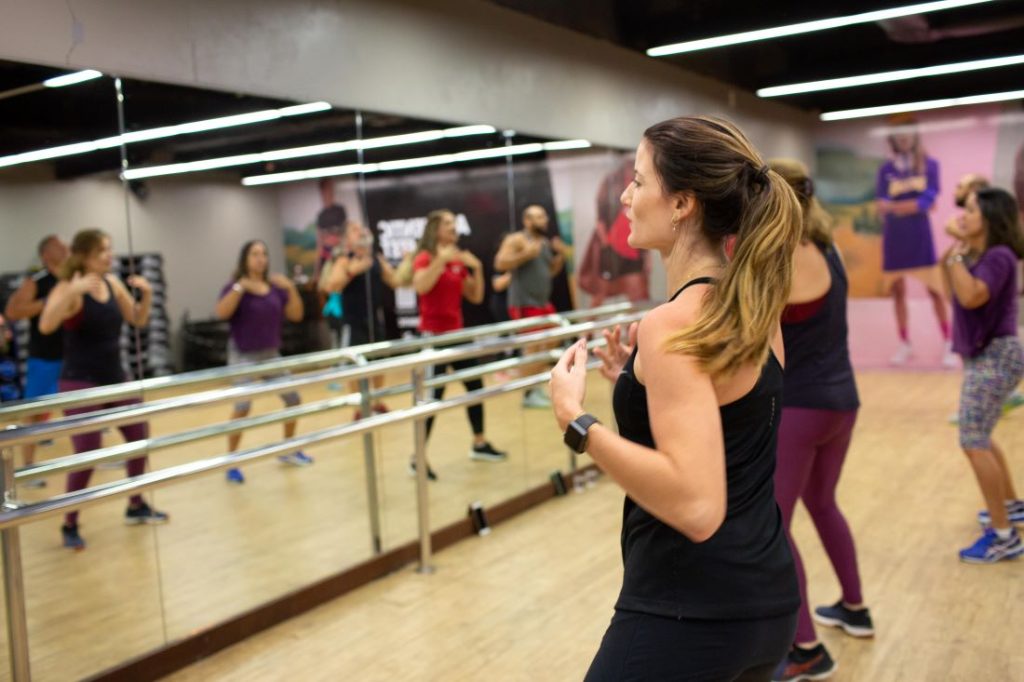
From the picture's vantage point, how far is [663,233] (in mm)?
1491

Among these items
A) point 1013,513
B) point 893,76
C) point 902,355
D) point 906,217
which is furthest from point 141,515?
point 906,217

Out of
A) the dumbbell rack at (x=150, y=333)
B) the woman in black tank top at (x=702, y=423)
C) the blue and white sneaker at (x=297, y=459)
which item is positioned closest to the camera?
the woman in black tank top at (x=702, y=423)

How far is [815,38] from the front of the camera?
6754 mm

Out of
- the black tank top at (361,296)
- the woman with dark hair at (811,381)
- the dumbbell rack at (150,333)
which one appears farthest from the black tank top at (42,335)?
the woman with dark hair at (811,381)

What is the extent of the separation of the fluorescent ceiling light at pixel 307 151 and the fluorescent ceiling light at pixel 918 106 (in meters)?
6.58

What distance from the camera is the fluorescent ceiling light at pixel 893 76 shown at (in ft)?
25.2

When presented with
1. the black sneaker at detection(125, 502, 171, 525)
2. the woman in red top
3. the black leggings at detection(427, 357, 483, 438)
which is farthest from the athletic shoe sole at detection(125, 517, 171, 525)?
the black leggings at detection(427, 357, 483, 438)

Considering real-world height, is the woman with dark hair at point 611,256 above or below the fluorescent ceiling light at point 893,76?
below

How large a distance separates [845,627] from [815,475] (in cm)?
64

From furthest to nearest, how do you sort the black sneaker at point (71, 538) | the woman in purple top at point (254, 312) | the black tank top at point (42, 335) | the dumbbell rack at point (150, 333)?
the woman in purple top at point (254, 312), the dumbbell rack at point (150, 333), the black sneaker at point (71, 538), the black tank top at point (42, 335)

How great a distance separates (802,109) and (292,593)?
8.82 m

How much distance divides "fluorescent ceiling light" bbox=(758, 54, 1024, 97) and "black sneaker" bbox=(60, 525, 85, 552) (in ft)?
23.6

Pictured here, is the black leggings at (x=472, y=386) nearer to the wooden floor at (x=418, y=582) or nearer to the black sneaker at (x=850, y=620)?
the wooden floor at (x=418, y=582)

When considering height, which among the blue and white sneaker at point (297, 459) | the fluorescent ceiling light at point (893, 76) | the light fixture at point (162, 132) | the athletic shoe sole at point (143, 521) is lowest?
the athletic shoe sole at point (143, 521)
